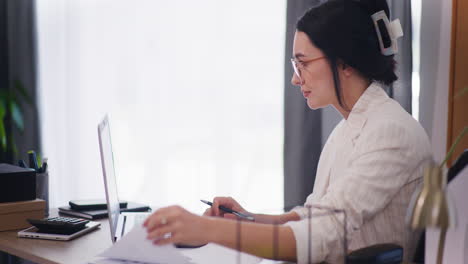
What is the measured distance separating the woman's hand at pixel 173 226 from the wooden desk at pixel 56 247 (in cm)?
37

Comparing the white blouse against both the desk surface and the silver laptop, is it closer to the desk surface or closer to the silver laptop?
the desk surface

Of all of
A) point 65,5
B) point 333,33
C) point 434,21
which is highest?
point 65,5

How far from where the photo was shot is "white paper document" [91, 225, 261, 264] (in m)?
1.18

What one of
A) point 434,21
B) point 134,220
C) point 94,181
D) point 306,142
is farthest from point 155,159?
point 434,21

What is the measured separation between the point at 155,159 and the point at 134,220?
1.20 m

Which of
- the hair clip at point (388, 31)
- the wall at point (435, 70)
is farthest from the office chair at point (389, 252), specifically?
the wall at point (435, 70)

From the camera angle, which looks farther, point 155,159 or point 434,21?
point 155,159

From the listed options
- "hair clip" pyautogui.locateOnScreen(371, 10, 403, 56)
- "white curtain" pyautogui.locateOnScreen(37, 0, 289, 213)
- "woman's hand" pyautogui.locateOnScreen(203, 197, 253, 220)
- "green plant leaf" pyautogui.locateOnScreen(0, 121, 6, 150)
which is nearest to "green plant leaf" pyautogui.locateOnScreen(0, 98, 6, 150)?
"green plant leaf" pyautogui.locateOnScreen(0, 121, 6, 150)

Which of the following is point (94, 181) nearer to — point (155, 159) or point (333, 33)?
point (155, 159)

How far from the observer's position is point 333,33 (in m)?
1.38

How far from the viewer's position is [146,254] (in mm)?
1194

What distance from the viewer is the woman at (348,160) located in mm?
1041

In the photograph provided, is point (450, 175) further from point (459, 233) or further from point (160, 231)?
point (160, 231)

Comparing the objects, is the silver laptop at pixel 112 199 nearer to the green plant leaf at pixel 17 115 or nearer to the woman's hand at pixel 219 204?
the woman's hand at pixel 219 204
